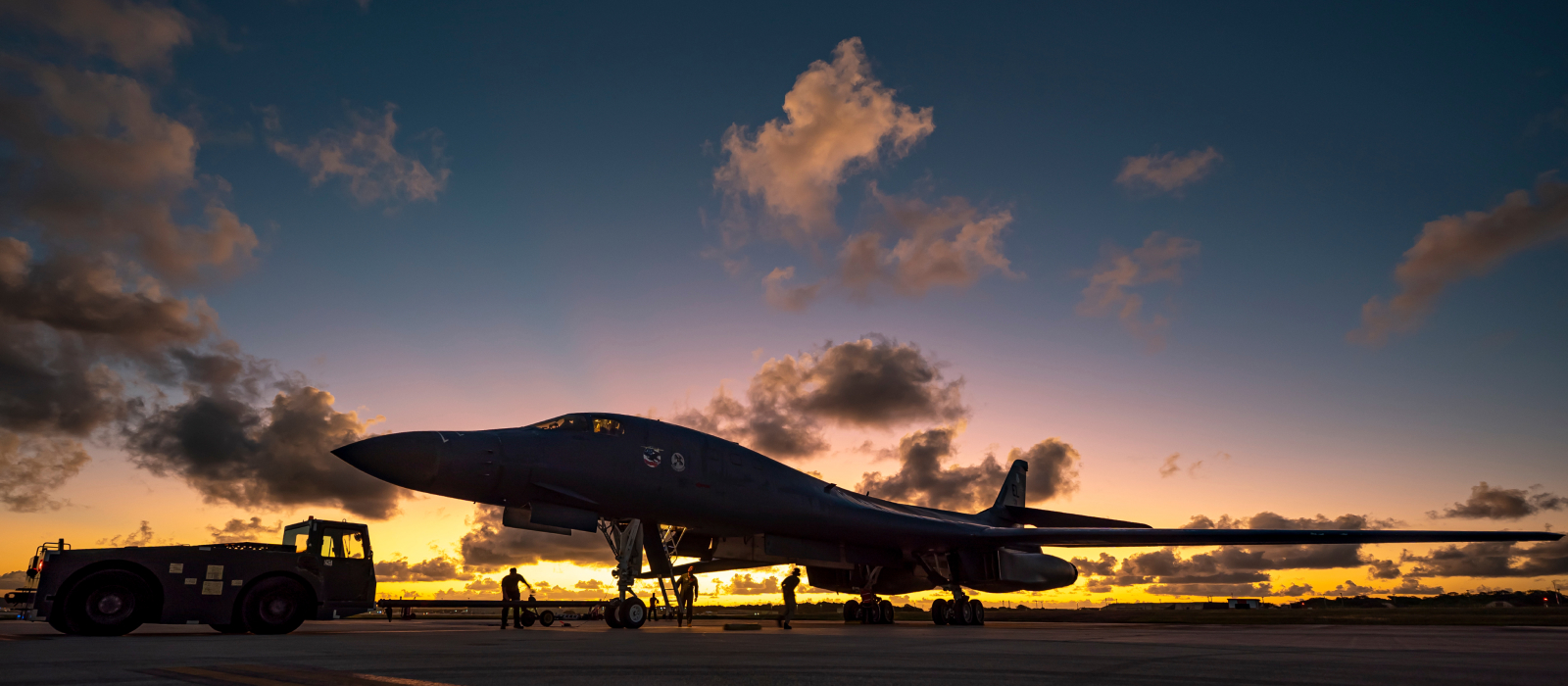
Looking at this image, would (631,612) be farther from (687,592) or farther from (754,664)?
(754,664)

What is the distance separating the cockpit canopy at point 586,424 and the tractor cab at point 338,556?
150 inches

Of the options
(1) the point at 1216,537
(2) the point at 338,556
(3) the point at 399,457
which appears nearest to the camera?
(3) the point at 399,457

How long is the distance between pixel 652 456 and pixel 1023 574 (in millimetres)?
13551

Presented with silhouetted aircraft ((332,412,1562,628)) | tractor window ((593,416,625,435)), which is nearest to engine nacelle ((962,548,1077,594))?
silhouetted aircraft ((332,412,1562,628))

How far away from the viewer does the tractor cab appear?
45.7 feet

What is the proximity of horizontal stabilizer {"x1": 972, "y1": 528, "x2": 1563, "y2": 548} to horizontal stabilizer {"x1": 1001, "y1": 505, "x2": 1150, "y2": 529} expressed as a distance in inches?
41.2

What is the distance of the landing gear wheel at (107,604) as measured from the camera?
39.2 feet

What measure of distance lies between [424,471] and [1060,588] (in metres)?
20.0

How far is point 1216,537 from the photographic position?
856 inches

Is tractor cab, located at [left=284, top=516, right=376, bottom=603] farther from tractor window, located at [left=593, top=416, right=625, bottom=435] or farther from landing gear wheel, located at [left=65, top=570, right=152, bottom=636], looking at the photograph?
tractor window, located at [left=593, top=416, right=625, bottom=435]

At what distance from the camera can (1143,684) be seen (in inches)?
205

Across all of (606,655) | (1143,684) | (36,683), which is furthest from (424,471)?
(1143,684)

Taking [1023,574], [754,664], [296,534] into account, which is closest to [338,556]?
[296,534]

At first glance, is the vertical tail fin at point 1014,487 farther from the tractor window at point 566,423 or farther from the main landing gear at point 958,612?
the tractor window at point 566,423
